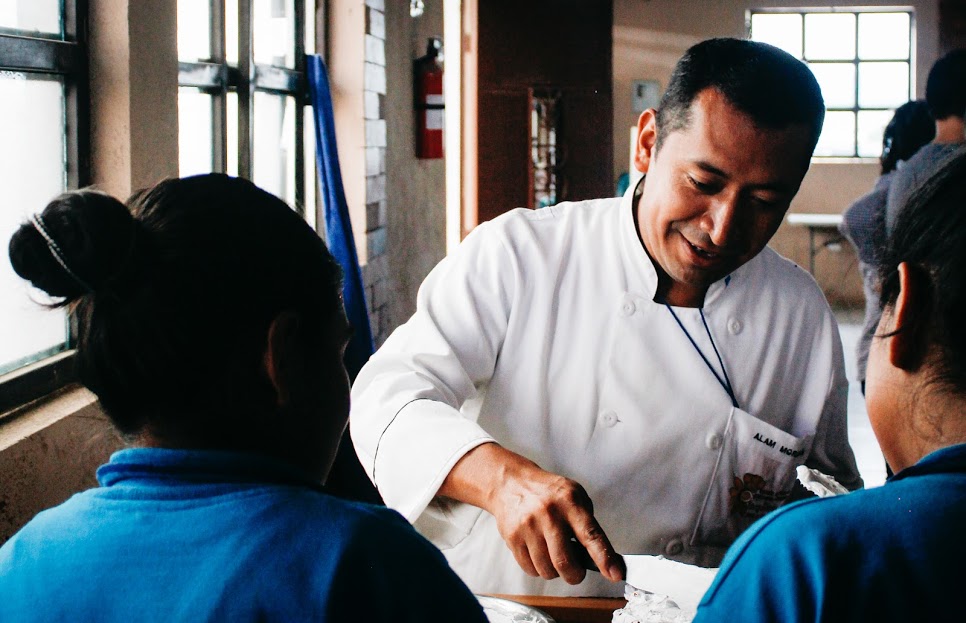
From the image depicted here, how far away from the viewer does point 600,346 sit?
5.11 feet

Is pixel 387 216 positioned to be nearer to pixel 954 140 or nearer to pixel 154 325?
pixel 954 140

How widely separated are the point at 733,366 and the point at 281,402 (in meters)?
0.92

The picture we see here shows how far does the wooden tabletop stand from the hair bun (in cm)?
71

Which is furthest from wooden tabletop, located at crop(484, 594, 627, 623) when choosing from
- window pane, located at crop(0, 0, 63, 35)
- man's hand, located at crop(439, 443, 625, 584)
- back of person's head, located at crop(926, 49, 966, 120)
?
back of person's head, located at crop(926, 49, 966, 120)

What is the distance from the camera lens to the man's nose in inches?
55.8

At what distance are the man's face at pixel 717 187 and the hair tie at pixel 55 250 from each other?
2.97ft

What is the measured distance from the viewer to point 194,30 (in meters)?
2.58

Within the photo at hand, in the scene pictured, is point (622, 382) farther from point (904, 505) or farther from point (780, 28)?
point (780, 28)

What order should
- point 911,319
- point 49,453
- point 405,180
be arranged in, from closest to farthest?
point 911,319 < point 49,453 < point 405,180

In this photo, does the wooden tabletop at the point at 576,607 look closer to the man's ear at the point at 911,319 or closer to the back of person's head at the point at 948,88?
the man's ear at the point at 911,319

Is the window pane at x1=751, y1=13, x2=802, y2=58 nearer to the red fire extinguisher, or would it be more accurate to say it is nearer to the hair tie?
the red fire extinguisher

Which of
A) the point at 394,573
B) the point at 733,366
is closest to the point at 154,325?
the point at 394,573

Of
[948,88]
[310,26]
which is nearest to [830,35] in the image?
[948,88]

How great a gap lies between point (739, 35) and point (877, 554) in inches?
363
